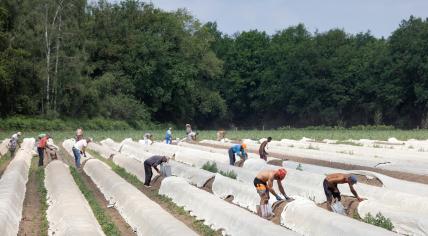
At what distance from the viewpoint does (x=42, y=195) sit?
18.0 metres

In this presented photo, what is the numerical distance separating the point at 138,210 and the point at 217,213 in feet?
5.98

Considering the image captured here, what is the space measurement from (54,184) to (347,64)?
66.1m

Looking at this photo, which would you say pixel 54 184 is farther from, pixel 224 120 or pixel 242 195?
pixel 224 120

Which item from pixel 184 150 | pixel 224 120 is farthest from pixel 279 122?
pixel 184 150

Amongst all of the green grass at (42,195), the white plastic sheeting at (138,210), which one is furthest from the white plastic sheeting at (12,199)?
the white plastic sheeting at (138,210)

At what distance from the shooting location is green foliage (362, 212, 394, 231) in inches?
445

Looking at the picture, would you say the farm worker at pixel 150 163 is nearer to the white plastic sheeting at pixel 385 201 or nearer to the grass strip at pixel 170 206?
the grass strip at pixel 170 206

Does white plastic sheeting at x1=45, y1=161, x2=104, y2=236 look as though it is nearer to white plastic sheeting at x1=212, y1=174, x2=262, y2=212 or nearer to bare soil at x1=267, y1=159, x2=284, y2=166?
white plastic sheeting at x1=212, y1=174, x2=262, y2=212

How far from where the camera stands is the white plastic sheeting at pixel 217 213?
Answer: 10.6 metres

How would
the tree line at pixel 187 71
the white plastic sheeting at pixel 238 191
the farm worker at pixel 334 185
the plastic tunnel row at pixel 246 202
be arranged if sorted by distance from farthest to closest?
the tree line at pixel 187 71 < the white plastic sheeting at pixel 238 191 < the farm worker at pixel 334 185 < the plastic tunnel row at pixel 246 202

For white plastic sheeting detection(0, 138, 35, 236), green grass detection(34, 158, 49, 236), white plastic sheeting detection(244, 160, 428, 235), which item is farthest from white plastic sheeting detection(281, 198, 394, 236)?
white plastic sheeting detection(0, 138, 35, 236)

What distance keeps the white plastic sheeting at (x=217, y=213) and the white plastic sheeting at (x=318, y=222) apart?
0.84 metres

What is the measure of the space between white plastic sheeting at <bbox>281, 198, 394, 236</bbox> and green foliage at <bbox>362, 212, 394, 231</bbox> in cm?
93

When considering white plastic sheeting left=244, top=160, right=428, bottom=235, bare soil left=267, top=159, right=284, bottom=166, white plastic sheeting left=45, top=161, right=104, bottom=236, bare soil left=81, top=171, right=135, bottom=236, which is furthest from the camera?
bare soil left=267, top=159, right=284, bottom=166
